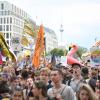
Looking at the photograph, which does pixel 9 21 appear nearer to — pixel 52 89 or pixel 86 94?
pixel 52 89

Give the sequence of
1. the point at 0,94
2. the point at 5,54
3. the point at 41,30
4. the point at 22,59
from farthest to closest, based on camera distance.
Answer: the point at 22,59 < the point at 41,30 < the point at 5,54 < the point at 0,94

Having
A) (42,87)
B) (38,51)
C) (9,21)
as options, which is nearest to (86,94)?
(42,87)

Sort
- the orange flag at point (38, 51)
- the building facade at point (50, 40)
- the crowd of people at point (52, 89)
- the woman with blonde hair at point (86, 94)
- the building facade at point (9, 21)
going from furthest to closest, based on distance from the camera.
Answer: the building facade at point (50, 40) → the building facade at point (9, 21) → the orange flag at point (38, 51) → the crowd of people at point (52, 89) → the woman with blonde hair at point (86, 94)

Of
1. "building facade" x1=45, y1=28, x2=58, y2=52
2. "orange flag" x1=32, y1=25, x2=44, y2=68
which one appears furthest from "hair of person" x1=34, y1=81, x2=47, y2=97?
"building facade" x1=45, y1=28, x2=58, y2=52

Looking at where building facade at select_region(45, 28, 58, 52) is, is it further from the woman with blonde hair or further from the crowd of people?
the woman with blonde hair

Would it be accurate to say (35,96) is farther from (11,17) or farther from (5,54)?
(11,17)

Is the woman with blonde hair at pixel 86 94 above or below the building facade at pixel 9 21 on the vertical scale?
below

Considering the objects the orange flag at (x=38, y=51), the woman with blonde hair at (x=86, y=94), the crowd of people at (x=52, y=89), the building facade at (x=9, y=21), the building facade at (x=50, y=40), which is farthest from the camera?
the building facade at (x=50, y=40)

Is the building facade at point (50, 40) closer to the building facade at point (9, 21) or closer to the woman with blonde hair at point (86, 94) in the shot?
the building facade at point (9, 21)

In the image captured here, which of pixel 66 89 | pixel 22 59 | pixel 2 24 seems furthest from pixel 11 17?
pixel 66 89

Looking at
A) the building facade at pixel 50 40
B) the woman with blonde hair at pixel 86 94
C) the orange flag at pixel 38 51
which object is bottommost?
the woman with blonde hair at pixel 86 94

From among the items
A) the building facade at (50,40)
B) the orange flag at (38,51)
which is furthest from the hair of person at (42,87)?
the building facade at (50,40)

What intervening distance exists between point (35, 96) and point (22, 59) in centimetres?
1417

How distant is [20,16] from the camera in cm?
15288
